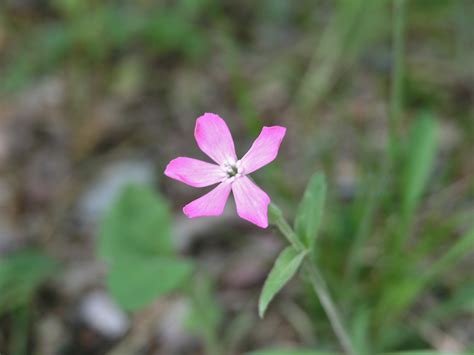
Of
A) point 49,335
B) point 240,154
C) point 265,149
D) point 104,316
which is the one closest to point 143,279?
point 104,316

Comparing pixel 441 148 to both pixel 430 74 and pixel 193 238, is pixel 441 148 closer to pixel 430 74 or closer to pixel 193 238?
pixel 430 74

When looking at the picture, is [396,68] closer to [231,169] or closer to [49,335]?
[231,169]

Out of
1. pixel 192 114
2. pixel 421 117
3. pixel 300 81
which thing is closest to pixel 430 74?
pixel 300 81

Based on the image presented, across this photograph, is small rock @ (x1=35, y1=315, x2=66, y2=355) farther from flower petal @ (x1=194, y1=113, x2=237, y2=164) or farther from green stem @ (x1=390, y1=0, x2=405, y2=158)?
green stem @ (x1=390, y1=0, x2=405, y2=158)

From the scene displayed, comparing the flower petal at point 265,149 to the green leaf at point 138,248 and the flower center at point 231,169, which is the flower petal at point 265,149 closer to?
the flower center at point 231,169

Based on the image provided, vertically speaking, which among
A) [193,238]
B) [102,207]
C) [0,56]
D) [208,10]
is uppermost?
[0,56]

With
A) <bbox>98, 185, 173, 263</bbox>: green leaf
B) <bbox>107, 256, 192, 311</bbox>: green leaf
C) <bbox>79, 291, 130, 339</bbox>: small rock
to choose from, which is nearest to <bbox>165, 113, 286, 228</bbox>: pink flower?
<bbox>107, 256, 192, 311</bbox>: green leaf
